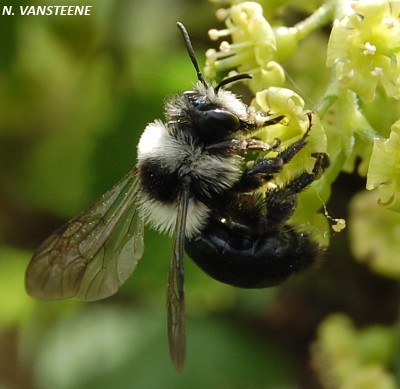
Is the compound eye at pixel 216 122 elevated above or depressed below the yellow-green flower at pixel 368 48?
below

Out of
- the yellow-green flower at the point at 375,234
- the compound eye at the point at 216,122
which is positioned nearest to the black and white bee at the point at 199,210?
the compound eye at the point at 216,122

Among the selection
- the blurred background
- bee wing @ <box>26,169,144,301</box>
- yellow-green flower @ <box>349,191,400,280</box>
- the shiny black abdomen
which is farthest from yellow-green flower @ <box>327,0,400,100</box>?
the blurred background

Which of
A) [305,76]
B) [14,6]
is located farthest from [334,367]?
[14,6]

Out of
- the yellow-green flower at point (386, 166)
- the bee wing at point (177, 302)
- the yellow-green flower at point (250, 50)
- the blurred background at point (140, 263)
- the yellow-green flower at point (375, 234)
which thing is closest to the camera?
the bee wing at point (177, 302)

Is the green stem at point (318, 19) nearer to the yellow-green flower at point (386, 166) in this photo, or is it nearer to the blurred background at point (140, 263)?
the yellow-green flower at point (386, 166)

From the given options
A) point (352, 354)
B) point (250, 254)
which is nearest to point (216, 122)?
point (250, 254)

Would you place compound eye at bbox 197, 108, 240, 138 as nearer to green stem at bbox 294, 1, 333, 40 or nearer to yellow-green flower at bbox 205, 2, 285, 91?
yellow-green flower at bbox 205, 2, 285, 91
